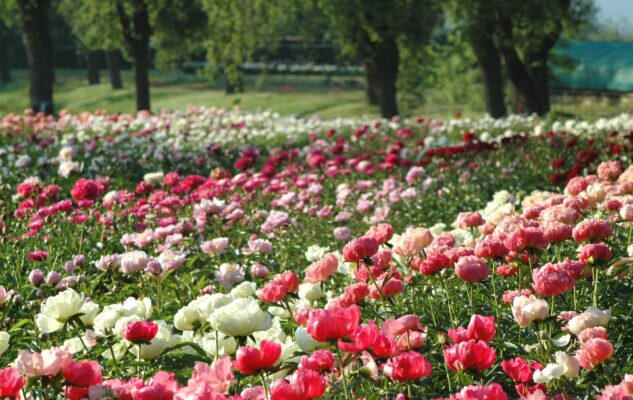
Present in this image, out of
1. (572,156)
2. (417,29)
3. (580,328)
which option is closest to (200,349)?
(580,328)

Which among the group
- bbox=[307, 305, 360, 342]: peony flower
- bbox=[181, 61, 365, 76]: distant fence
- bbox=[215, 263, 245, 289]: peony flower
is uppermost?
bbox=[307, 305, 360, 342]: peony flower

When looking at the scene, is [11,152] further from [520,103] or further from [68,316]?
[520,103]

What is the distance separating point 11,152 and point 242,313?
9472 millimetres

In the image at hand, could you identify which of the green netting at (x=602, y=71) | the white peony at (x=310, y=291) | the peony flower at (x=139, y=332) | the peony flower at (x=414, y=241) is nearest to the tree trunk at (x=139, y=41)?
the green netting at (x=602, y=71)

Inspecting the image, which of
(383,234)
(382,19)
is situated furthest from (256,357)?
(382,19)

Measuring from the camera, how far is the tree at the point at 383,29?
2252 centimetres

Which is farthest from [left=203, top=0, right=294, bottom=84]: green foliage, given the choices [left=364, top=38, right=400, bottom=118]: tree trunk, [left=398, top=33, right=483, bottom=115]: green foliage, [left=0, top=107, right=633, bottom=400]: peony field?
[left=0, top=107, right=633, bottom=400]: peony field

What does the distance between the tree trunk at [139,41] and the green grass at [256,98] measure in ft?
6.64

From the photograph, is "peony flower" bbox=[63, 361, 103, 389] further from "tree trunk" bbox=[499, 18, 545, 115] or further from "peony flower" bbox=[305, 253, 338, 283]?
"tree trunk" bbox=[499, 18, 545, 115]

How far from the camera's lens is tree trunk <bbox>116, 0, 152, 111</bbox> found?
83.0 ft

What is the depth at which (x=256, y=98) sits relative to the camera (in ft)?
124

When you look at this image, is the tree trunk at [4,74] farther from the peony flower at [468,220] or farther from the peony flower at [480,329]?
the peony flower at [480,329]

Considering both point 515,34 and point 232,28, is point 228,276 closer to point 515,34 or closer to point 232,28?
point 515,34

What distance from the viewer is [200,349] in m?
3.33
